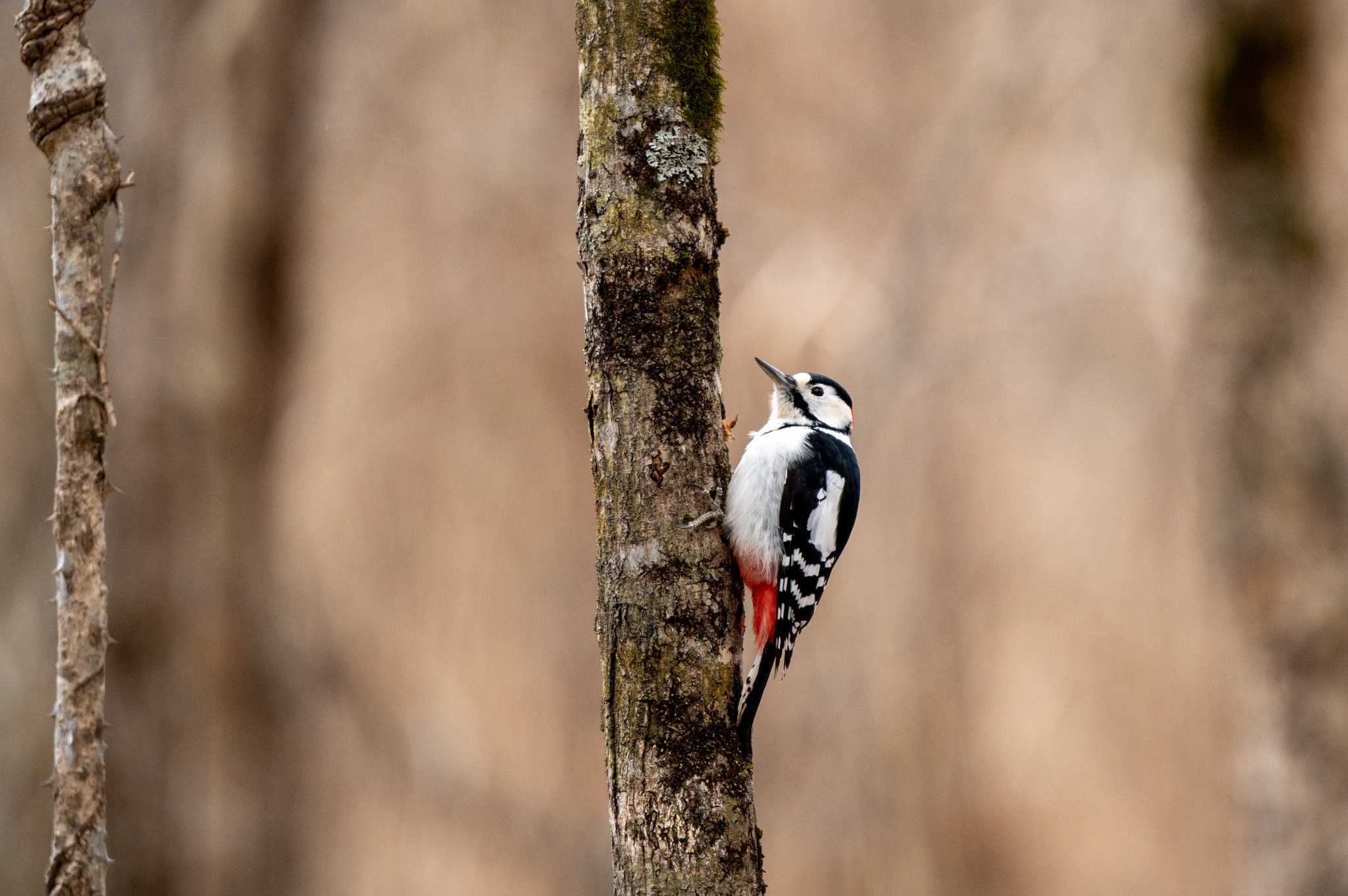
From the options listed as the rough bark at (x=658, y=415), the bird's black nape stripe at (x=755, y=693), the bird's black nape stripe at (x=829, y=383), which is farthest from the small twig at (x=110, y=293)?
the bird's black nape stripe at (x=829, y=383)

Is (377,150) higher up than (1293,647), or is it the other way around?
(377,150)

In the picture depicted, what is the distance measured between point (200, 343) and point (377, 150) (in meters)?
1.95

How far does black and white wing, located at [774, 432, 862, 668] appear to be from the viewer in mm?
2709

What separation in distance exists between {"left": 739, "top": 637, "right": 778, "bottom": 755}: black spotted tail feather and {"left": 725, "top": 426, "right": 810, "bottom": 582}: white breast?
174 millimetres

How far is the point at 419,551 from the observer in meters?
7.19

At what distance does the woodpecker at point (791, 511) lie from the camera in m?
2.47

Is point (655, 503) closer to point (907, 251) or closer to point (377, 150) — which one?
point (907, 251)

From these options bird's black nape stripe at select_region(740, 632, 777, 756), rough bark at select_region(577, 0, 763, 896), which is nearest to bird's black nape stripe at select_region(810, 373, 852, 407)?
bird's black nape stripe at select_region(740, 632, 777, 756)

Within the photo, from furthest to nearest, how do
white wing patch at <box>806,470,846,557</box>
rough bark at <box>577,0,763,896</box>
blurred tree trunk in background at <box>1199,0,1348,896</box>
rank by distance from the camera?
blurred tree trunk in background at <box>1199,0,1348,896</box>, white wing patch at <box>806,470,846,557</box>, rough bark at <box>577,0,763,896</box>

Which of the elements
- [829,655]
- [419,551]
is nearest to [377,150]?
[419,551]

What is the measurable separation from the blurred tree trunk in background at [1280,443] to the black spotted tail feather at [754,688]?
10.6 feet

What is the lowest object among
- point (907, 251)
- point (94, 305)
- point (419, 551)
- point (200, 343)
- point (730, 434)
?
point (94, 305)

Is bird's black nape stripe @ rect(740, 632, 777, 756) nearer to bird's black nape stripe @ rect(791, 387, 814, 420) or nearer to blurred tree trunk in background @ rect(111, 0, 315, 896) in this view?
bird's black nape stripe @ rect(791, 387, 814, 420)

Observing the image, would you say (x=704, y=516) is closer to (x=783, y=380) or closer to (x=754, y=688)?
(x=754, y=688)
